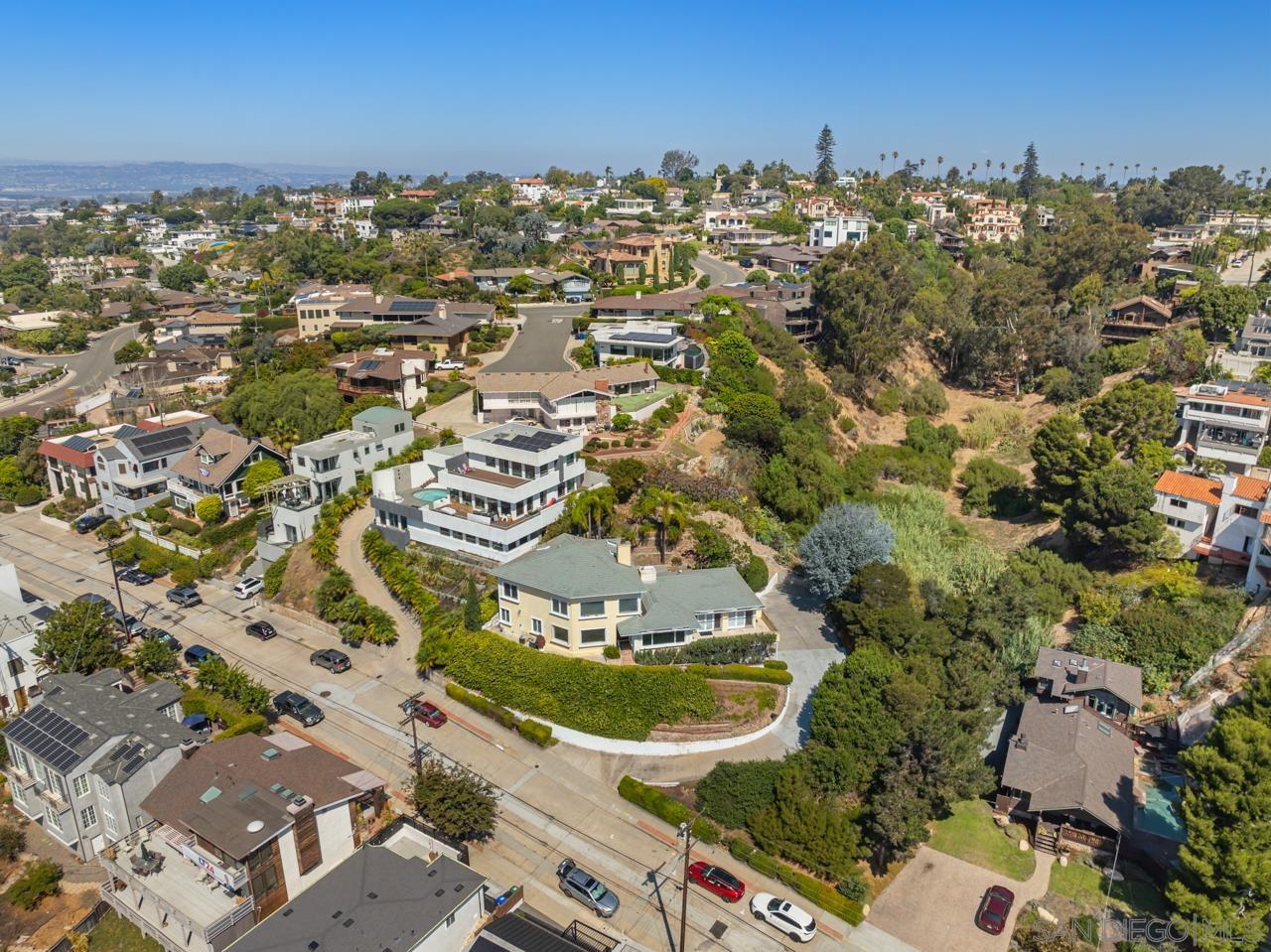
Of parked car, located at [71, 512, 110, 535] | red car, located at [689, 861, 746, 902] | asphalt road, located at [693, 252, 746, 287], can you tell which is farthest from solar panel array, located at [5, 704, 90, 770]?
asphalt road, located at [693, 252, 746, 287]

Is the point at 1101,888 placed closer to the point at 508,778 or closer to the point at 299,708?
the point at 508,778

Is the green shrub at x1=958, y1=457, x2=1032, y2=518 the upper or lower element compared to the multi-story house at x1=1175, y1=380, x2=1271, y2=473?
lower

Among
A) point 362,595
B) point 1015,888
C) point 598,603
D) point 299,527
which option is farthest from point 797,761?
point 299,527

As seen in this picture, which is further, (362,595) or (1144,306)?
(1144,306)

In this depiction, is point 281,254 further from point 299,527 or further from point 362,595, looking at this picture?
point 362,595

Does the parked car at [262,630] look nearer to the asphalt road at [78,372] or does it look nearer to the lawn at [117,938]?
the lawn at [117,938]

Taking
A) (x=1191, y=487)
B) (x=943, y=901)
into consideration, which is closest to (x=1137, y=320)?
(x=1191, y=487)

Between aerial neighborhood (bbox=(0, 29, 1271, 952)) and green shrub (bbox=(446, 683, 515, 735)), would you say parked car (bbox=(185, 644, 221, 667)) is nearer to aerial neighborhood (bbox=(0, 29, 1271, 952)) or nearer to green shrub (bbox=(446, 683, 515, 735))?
aerial neighborhood (bbox=(0, 29, 1271, 952))

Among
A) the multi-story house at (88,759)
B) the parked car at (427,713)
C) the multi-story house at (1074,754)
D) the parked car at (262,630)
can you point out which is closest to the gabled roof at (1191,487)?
the multi-story house at (1074,754)
